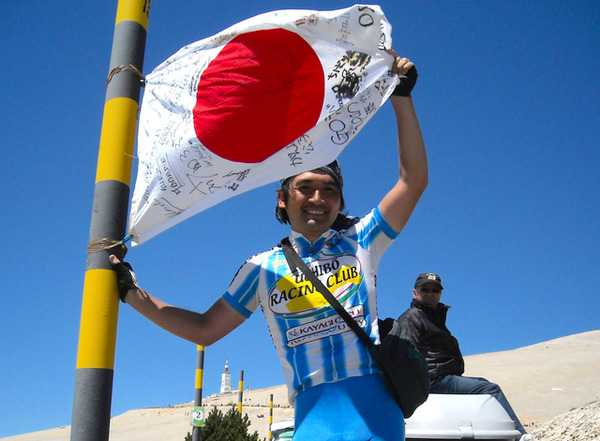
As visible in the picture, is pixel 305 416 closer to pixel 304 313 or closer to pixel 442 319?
pixel 304 313

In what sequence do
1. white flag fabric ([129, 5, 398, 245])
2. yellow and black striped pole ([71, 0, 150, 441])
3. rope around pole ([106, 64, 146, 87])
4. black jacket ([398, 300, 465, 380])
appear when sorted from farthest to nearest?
black jacket ([398, 300, 465, 380])
rope around pole ([106, 64, 146, 87])
white flag fabric ([129, 5, 398, 245])
yellow and black striped pole ([71, 0, 150, 441])

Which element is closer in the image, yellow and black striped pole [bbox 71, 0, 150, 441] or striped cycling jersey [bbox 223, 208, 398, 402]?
striped cycling jersey [bbox 223, 208, 398, 402]

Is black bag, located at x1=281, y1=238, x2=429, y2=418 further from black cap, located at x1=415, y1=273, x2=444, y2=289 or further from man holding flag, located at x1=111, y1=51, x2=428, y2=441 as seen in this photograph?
black cap, located at x1=415, y1=273, x2=444, y2=289

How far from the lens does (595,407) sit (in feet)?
27.1

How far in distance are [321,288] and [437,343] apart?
12.6 feet

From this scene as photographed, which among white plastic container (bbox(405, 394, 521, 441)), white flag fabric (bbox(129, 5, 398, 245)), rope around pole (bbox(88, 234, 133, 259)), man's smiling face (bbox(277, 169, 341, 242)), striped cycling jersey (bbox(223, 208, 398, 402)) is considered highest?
white flag fabric (bbox(129, 5, 398, 245))

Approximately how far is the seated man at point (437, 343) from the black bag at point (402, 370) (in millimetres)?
3275

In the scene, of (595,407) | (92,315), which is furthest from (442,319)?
(92,315)

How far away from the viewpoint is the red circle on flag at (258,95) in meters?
3.19

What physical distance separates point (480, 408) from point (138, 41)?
12.8 feet

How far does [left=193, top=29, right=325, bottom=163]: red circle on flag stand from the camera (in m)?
3.19

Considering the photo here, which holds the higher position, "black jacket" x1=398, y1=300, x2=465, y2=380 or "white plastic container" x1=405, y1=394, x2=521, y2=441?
"black jacket" x1=398, y1=300, x2=465, y2=380

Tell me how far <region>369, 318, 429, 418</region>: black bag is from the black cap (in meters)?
4.02

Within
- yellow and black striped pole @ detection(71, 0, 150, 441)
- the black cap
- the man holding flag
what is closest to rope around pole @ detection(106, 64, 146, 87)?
yellow and black striped pole @ detection(71, 0, 150, 441)
